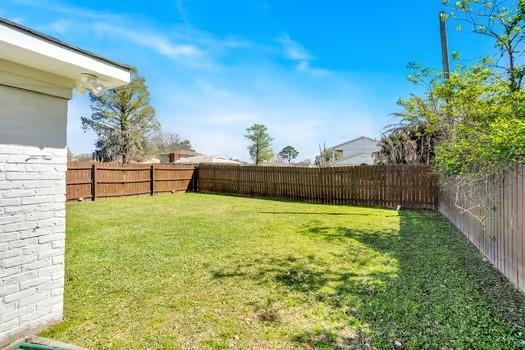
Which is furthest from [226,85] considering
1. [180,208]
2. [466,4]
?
[466,4]

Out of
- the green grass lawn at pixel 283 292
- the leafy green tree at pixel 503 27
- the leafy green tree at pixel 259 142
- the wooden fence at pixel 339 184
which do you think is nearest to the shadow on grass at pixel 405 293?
the green grass lawn at pixel 283 292

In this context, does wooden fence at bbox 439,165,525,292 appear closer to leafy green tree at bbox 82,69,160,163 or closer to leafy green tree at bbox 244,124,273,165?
leafy green tree at bbox 82,69,160,163

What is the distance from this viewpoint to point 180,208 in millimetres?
9719

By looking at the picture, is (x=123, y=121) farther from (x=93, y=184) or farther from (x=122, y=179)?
(x=93, y=184)

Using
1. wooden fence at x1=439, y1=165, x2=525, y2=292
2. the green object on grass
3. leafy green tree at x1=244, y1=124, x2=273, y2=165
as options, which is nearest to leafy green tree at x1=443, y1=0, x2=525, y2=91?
wooden fence at x1=439, y1=165, x2=525, y2=292

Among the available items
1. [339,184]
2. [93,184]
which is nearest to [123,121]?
[93,184]

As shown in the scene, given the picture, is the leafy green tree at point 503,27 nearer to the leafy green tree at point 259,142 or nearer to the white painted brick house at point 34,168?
the white painted brick house at point 34,168

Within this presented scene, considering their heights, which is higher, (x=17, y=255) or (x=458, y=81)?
(x=458, y=81)

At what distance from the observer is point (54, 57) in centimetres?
222

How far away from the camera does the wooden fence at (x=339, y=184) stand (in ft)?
31.8

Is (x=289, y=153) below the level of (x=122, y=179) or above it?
above

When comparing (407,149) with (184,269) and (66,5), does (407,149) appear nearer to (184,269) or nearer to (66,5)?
(184,269)

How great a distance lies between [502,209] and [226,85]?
47.9ft

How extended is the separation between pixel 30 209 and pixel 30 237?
23 cm
